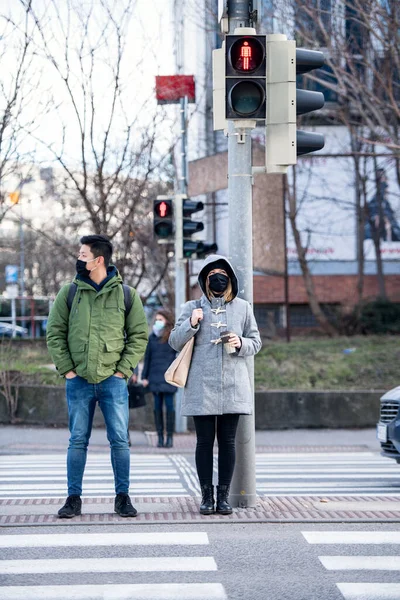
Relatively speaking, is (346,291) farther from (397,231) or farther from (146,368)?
(146,368)

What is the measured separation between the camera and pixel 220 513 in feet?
25.8

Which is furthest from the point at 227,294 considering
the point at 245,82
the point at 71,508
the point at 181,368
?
the point at 71,508

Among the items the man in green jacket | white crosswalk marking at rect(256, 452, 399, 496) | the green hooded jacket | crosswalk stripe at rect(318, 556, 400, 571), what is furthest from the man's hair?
white crosswalk marking at rect(256, 452, 399, 496)

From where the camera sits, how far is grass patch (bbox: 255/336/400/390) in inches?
808

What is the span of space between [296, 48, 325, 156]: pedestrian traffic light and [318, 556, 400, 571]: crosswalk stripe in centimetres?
327

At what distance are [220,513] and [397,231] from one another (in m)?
30.2

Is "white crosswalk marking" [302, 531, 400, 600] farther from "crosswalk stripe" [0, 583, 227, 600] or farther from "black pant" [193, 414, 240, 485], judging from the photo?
"black pant" [193, 414, 240, 485]

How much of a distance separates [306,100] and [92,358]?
2544 mm

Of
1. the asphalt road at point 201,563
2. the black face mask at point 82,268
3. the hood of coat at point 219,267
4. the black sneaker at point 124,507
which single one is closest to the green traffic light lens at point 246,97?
the hood of coat at point 219,267

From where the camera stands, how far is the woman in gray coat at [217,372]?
789 centimetres

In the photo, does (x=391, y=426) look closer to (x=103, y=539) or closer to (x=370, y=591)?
(x=103, y=539)

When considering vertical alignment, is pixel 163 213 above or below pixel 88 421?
above

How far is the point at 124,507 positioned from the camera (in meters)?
7.73

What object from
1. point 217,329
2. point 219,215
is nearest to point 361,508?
point 217,329
